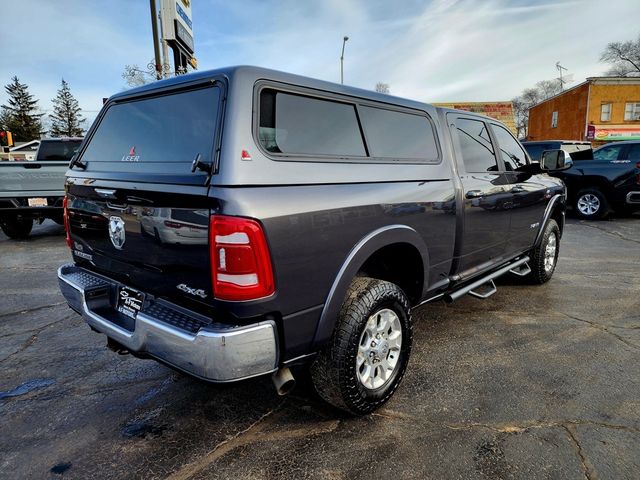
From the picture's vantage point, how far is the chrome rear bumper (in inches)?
→ 71.7

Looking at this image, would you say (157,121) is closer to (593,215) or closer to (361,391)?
(361,391)

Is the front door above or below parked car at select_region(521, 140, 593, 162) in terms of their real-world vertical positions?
below

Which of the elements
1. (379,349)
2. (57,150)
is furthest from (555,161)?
(57,150)

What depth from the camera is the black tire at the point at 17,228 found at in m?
8.48

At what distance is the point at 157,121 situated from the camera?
245 centimetres

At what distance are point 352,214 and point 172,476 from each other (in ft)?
5.16

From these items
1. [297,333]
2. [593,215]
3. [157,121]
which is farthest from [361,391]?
[593,215]

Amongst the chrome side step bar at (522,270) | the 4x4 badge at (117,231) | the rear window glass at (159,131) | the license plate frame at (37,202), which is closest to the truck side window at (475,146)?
the chrome side step bar at (522,270)

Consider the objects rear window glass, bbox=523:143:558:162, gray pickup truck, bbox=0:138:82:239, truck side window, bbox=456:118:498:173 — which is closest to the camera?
truck side window, bbox=456:118:498:173

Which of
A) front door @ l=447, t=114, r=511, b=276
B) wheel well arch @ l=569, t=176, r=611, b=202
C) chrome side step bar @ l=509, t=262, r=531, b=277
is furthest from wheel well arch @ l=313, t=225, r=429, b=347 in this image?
wheel well arch @ l=569, t=176, r=611, b=202

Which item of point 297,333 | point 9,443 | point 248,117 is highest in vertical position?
point 248,117

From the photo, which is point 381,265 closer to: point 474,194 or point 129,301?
point 474,194

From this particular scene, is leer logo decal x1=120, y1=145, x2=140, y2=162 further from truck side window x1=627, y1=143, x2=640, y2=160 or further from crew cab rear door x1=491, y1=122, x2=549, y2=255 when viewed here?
truck side window x1=627, y1=143, x2=640, y2=160

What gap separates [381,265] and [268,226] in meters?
1.23
